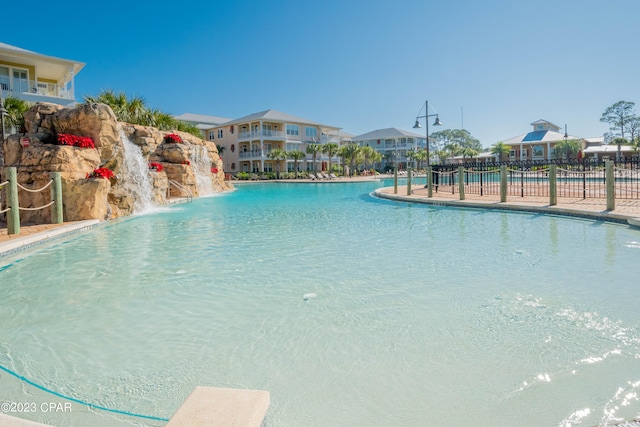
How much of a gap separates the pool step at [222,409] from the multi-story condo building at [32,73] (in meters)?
34.2

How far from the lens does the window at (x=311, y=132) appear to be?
64.1m

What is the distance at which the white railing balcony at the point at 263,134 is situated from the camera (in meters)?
57.4

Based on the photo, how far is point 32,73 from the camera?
33.9 metres

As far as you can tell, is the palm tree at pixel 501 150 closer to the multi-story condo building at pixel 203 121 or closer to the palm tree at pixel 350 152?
the palm tree at pixel 350 152

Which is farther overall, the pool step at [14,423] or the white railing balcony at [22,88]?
the white railing balcony at [22,88]

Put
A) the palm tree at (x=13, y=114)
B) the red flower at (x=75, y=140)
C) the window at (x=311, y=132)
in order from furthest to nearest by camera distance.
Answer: the window at (x=311, y=132) < the palm tree at (x=13, y=114) < the red flower at (x=75, y=140)

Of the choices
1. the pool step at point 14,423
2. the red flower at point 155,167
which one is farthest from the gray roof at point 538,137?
the pool step at point 14,423

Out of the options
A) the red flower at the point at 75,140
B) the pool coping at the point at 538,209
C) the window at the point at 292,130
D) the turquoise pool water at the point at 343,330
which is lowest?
the turquoise pool water at the point at 343,330

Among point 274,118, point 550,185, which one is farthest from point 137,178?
point 274,118

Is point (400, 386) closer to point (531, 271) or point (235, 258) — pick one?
point (531, 271)

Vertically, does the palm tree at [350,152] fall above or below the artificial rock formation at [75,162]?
above

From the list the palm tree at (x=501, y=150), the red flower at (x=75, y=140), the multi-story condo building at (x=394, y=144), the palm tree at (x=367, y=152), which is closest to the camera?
the red flower at (x=75, y=140)

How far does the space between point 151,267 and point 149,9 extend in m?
25.6

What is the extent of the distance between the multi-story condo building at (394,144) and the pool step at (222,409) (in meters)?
76.4
